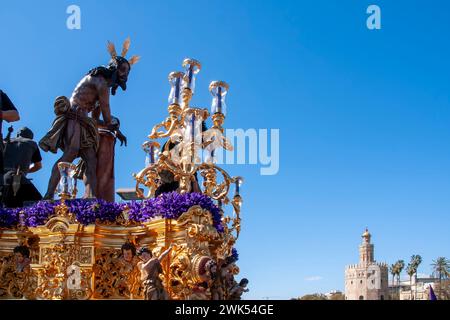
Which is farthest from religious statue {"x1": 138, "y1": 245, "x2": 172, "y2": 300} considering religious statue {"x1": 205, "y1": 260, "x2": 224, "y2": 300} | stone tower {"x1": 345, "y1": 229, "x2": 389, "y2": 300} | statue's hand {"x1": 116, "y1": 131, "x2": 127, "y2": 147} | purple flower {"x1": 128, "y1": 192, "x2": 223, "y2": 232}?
stone tower {"x1": 345, "y1": 229, "x2": 389, "y2": 300}

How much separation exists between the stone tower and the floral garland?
279ft

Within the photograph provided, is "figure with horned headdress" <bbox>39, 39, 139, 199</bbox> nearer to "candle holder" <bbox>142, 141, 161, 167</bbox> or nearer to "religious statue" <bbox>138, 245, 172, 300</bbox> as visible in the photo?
"candle holder" <bbox>142, 141, 161, 167</bbox>

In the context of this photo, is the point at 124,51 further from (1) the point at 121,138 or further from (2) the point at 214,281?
(2) the point at 214,281

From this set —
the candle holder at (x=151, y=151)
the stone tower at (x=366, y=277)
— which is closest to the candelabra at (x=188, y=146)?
the candle holder at (x=151, y=151)

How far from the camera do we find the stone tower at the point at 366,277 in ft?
317

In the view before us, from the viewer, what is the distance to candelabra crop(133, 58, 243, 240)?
1438 centimetres

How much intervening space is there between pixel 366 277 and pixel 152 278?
304 feet

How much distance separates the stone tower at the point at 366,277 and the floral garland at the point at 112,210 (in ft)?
279

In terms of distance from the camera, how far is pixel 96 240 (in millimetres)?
13469

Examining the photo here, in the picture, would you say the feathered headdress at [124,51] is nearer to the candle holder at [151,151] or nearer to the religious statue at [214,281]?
the candle holder at [151,151]

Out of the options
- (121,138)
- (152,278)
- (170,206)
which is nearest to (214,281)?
(170,206)

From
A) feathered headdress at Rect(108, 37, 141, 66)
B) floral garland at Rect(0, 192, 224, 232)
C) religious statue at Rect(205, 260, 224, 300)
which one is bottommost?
religious statue at Rect(205, 260, 224, 300)
